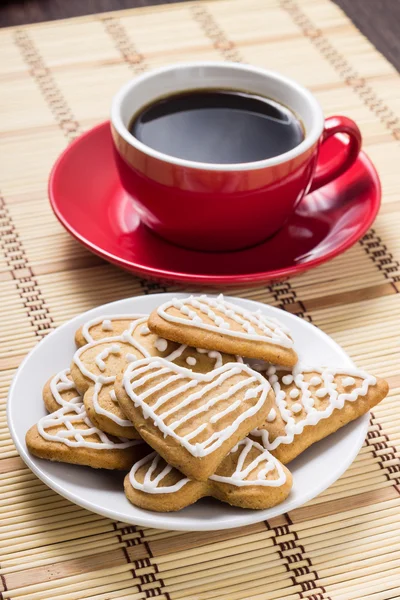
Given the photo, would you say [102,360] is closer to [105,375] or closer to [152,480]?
[105,375]

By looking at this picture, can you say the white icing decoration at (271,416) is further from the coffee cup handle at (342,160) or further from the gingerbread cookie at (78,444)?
the coffee cup handle at (342,160)

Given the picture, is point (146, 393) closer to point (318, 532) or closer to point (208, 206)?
point (318, 532)

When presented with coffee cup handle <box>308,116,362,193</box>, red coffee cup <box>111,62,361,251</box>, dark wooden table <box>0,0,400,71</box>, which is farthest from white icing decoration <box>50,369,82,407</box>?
dark wooden table <box>0,0,400,71</box>

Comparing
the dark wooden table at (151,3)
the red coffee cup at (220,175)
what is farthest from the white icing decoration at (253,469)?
the dark wooden table at (151,3)

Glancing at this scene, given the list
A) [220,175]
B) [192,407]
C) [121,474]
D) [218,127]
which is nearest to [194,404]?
[192,407]

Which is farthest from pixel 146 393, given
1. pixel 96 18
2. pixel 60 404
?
pixel 96 18
